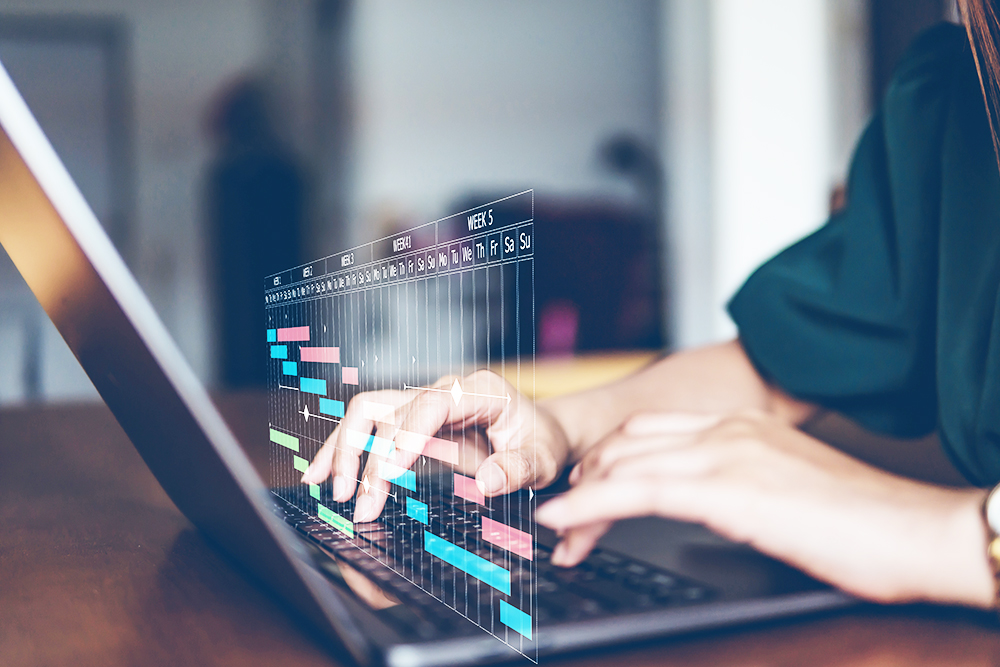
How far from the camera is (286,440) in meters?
0.38

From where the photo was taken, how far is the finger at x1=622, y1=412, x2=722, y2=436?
353 millimetres

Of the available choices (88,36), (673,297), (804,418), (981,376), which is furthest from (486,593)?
(88,36)

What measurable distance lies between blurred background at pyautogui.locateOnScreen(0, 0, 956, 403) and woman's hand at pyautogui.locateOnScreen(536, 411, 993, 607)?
7.10 feet

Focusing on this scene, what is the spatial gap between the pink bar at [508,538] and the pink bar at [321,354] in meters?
0.09

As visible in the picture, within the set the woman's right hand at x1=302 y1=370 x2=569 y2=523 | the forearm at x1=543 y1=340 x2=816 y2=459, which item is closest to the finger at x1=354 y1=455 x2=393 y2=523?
the woman's right hand at x1=302 y1=370 x2=569 y2=523

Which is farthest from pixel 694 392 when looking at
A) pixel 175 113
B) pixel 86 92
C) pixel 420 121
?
pixel 86 92

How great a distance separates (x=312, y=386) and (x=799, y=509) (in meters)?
0.20

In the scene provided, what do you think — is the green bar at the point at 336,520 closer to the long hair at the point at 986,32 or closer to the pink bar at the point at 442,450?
the pink bar at the point at 442,450

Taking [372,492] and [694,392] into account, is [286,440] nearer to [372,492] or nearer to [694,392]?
[372,492]

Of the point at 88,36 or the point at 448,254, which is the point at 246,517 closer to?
the point at 448,254

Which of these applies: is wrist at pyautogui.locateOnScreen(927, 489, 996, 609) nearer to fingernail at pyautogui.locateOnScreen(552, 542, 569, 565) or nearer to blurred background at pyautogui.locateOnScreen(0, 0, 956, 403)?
fingernail at pyautogui.locateOnScreen(552, 542, 569, 565)

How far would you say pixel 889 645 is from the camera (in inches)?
8.9

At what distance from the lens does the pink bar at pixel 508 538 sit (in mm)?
231

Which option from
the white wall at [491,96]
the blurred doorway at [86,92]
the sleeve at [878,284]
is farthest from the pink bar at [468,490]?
the blurred doorway at [86,92]
